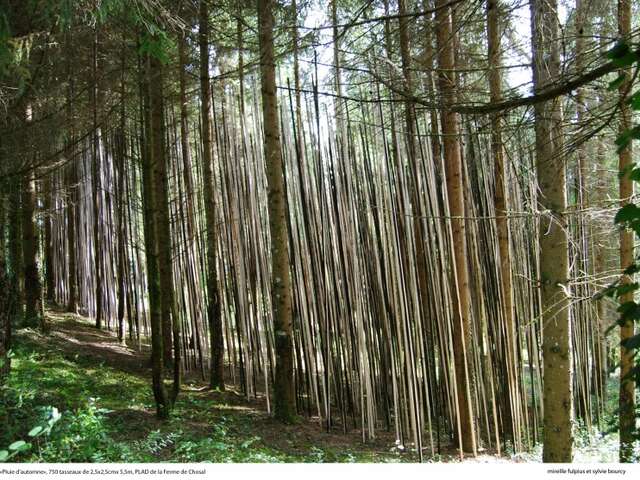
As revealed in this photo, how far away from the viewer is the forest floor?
2.82 meters

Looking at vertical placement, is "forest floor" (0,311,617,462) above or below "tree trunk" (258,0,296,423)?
below

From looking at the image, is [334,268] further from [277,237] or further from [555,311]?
[555,311]

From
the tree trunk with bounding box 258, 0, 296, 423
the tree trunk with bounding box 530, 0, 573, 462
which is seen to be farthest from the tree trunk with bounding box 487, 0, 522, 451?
the tree trunk with bounding box 258, 0, 296, 423

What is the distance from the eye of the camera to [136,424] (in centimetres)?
343

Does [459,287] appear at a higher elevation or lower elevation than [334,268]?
lower

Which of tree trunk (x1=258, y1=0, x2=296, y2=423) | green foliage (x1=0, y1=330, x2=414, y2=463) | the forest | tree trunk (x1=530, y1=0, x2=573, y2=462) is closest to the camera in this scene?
tree trunk (x1=530, y1=0, x2=573, y2=462)

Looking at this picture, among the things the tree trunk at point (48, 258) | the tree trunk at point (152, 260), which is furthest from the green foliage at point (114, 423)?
the tree trunk at point (48, 258)

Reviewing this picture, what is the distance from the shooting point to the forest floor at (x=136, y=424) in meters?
2.82

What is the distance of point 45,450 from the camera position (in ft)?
8.59

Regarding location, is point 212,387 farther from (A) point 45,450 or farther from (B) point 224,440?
(A) point 45,450

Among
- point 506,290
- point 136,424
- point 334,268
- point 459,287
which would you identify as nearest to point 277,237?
point 334,268

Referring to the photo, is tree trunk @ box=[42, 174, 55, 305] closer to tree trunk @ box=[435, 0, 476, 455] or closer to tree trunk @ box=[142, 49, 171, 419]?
tree trunk @ box=[142, 49, 171, 419]
